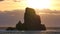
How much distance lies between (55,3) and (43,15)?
21cm

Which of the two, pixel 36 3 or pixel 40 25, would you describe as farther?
pixel 36 3

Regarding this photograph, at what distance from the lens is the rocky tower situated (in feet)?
5.80

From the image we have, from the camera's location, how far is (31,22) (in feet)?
5.82

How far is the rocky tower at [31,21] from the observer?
1.77m

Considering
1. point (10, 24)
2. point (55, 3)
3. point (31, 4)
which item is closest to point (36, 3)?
point (31, 4)

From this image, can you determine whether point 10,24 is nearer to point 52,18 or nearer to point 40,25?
point 40,25

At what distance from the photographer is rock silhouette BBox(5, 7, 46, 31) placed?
5.81ft

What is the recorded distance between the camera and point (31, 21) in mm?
1769

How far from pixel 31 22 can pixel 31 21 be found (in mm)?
12

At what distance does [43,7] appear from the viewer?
193 cm

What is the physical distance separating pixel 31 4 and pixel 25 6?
7 cm

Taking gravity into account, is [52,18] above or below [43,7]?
below

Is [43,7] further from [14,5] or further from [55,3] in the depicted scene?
[14,5]

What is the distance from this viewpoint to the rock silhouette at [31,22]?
1770 millimetres
